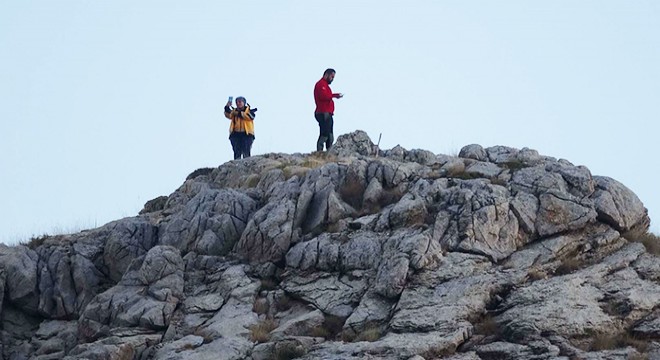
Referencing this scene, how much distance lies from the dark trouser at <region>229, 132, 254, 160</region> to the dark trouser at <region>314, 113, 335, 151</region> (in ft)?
12.4

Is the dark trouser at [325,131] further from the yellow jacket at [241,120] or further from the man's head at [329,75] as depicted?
the yellow jacket at [241,120]

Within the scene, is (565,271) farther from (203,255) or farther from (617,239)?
(203,255)

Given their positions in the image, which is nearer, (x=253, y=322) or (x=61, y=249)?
(x=253, y=322)

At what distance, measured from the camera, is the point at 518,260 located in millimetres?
29547

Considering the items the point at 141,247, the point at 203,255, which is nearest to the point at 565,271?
the point at 203,255

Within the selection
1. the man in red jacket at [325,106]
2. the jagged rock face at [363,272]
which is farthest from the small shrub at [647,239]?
the man in red jacket at [325,106]

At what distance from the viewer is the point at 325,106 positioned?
→ 39.9 metres

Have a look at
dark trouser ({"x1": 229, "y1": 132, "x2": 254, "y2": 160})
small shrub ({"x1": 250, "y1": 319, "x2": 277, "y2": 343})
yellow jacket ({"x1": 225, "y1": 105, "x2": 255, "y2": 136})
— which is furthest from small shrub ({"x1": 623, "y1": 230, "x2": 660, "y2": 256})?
dark trouser ({"x1": 229, "y1": 132, "x2": 254, "y2": 160})

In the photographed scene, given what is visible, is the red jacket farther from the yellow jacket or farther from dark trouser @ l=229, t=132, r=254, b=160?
dark trouser @ l=229, t=132, r=254, b=160

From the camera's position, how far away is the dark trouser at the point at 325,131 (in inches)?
1592

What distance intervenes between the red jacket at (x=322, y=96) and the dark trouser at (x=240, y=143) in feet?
14.9

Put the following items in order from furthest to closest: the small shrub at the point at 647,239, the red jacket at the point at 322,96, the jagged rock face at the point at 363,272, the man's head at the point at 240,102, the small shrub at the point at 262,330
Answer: the man's head at the point at 240,102
the red jacket at the point at 322,96
the small shrub at the point at 647,239
the small shrub at the point at 262,330
the jagged rock face at the point at 363,272

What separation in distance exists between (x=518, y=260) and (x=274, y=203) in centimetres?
798

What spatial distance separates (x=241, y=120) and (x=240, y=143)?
98cm
